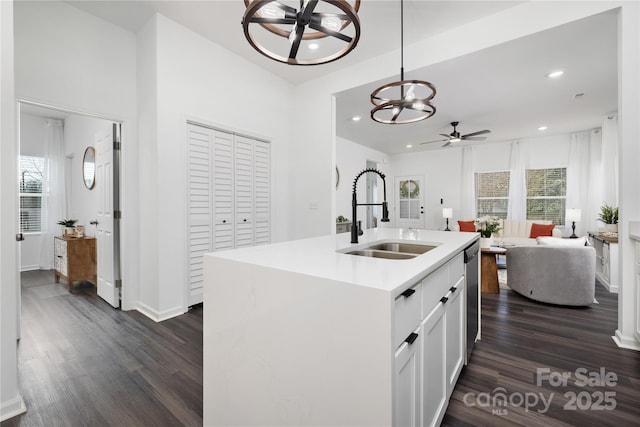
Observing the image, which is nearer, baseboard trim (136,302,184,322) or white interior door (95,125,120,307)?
baseboard trim (136,302,184,322)

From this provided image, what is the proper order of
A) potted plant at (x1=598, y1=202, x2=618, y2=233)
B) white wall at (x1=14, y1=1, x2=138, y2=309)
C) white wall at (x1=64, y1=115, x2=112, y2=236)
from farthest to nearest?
1. potted plant at (x1=598, y1=202, x2=618, y2=233)
2. white wall at (x1=64, y1=115, x2=112, y2=236)
3. white wall at (x1=14, y1=1, x2=138, y2=309)

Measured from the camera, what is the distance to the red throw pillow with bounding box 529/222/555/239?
232 inches

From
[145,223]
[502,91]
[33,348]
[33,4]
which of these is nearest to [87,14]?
[33,4]

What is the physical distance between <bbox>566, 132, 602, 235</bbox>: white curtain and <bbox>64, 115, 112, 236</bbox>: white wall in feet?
29.2

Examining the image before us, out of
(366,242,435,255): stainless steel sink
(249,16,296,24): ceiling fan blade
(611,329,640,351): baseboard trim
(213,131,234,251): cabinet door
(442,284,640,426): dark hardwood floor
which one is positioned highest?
(249,16,296,24): ceiling fan blade

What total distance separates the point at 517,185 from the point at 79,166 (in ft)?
30.0

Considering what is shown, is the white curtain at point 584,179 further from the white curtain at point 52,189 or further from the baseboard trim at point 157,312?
the white curtain at point 52,189

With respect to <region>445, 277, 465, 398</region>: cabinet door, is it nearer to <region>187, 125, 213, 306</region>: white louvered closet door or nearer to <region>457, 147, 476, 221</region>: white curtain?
<region>187, 125, 213, 306</region>: white louvered closet door

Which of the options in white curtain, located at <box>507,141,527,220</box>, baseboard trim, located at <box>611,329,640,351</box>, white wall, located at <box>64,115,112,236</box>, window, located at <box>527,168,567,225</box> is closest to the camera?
baseboard trim, located at <box>611,329,640,351</box>

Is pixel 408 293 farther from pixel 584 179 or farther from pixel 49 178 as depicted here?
pixel 584 179

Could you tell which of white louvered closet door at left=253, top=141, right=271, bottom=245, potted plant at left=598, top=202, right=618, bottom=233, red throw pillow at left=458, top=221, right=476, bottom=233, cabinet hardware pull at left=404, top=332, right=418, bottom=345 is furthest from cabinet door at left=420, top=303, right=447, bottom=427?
red throw pillow at left=458, top=221, right=476, bottom=233

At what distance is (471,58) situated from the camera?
3.01 metres

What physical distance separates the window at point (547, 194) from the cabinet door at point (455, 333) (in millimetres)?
6559

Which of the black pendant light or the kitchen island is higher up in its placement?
the black pendant light
